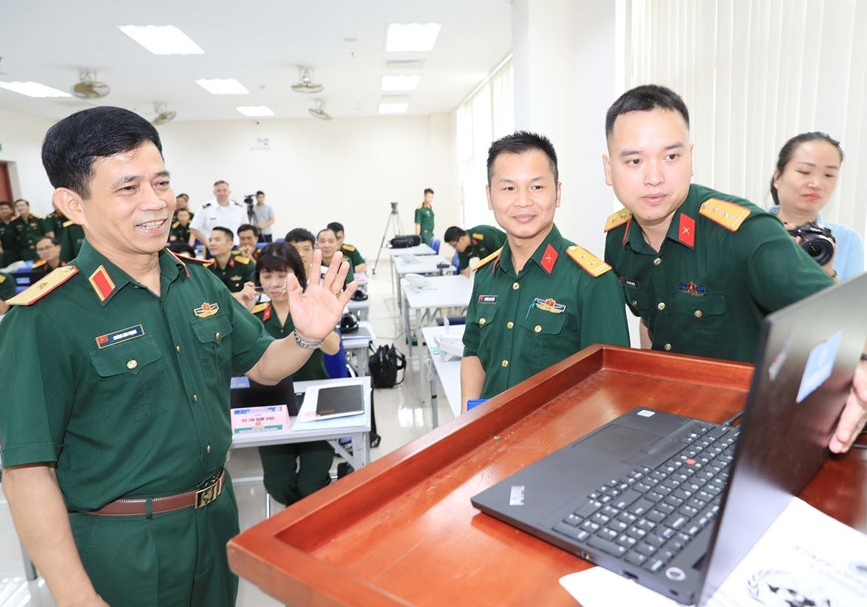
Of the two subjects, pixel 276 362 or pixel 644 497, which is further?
pixel 276 362

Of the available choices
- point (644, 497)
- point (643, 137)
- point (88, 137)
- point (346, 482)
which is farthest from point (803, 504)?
point (88, 137)

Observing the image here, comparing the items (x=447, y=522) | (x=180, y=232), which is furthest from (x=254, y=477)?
(x=180, y=232)

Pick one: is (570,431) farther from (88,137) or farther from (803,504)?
(88,137)

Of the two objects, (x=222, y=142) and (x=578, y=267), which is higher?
(x=222, y=142)

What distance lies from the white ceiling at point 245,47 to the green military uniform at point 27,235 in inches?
82.1

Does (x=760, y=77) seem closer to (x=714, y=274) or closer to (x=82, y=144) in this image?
(x=714, y=274)

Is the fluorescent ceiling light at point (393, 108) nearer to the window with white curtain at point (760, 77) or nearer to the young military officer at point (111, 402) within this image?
the window with white curtain at point (760, 77)

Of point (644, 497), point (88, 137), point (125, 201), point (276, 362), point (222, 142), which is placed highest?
point (222, 142)

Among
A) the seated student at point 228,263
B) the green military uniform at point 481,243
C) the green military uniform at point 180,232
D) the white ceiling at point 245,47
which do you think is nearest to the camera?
the seated student at point 228,263

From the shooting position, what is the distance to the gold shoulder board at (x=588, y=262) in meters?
1.43

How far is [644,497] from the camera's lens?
52cm

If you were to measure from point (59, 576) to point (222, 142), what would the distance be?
13.4m

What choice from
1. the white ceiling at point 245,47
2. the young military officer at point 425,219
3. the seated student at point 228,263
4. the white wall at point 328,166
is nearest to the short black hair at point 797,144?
the white ceiling at point 245,47

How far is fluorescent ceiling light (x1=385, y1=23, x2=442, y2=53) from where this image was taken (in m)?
6.01
